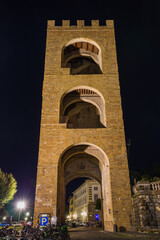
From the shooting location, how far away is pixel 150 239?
9031mm

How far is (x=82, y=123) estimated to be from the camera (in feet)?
68.1

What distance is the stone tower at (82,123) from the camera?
13695mm

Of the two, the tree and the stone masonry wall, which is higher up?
the tree

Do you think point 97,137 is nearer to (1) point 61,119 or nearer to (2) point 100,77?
(1) point 61,119

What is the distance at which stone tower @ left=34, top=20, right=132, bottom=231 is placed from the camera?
539 inches

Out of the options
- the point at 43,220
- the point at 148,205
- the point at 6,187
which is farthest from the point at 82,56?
the point at 6,187

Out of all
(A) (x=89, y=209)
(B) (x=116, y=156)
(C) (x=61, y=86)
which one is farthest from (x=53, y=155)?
(A) (x=89, y=209)

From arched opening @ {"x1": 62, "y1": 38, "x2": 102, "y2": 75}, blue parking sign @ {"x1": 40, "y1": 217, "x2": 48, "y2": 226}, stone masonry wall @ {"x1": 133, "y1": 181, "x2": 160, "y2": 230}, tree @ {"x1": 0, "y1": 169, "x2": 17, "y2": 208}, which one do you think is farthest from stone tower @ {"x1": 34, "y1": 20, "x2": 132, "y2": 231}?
tree @ {"x1": 0, "y1": 169, "x2": 17, "y2": 208}

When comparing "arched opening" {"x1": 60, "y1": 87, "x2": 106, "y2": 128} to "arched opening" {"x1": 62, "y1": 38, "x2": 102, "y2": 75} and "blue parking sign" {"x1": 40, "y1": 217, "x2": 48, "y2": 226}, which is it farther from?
"blue parking sign" {"x1": 40, "y1": 217, "x2": 48, "y2": 226}

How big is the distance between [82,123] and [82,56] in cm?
756

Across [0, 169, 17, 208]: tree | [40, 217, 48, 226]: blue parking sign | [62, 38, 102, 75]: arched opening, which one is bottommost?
[40, 217, 48, 226]: blue parking sign

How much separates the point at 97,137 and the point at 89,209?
118ft

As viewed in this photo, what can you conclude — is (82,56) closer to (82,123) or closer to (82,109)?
(82,109)

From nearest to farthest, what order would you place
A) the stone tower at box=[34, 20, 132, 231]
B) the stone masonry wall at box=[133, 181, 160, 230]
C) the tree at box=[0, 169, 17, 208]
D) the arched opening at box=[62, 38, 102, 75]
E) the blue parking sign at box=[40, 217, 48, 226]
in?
the blue parking sign at box=[40, 217, 48, 226]
the stone tower at box=[34, 20, 132, 231]
the stone masonry wall at box=[133, 181, 160, 230]
the arched opening at box=[62, 38, 102, 75]
the tree at box=[0, 169, 17, 208]
